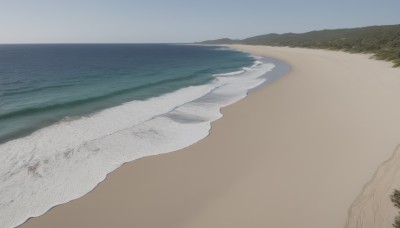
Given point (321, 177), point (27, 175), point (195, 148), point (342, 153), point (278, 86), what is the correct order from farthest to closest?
point (278, 86) → point (195, 148) → point (342, 153) → point (27, 175) → point (321, 177)

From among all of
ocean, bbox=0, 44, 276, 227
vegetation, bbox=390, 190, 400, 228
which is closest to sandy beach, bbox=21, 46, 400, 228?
vegetation, bbox=390, 190, 400, 228

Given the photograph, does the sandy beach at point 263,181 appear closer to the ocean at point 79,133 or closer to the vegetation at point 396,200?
the vegetation at point 396,200

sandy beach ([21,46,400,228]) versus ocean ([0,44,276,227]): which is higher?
sandy beach ([21,46,400,228])

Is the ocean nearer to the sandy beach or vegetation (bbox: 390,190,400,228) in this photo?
the sandy beach

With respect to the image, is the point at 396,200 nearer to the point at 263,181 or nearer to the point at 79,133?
the point at 263,181

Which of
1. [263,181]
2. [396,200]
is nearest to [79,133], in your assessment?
[263,181]

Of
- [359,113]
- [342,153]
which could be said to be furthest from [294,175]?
[359,113]

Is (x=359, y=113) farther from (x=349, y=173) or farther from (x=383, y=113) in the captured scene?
(x=349, y=173)

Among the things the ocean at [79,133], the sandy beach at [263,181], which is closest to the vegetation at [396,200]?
the sandy beach at [263,181]
